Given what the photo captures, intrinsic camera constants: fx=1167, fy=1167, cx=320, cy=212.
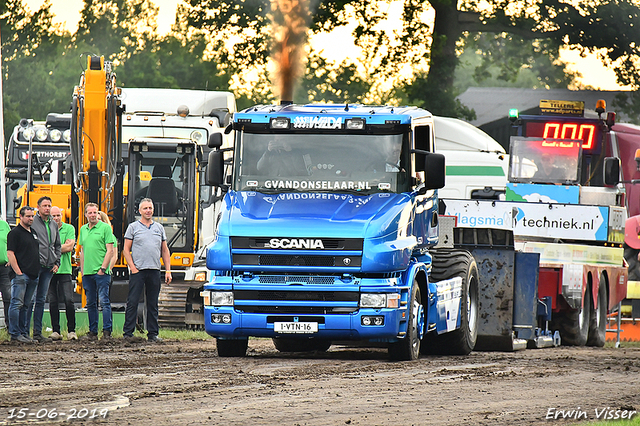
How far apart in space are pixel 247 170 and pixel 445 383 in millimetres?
3843

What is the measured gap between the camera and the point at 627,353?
1769 cm

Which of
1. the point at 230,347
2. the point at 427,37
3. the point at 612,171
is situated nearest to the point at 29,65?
the point at 427,37

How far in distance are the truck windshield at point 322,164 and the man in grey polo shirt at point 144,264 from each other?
320 cm

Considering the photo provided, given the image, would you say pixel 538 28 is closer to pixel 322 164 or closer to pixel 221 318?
pixel 322 164

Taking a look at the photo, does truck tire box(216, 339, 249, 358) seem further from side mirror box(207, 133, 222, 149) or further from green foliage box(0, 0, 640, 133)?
green foliage box(0, 0, 640, 133)

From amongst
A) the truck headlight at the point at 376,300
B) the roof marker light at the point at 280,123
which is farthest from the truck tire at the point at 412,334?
the roof marker light at the point at 280,123

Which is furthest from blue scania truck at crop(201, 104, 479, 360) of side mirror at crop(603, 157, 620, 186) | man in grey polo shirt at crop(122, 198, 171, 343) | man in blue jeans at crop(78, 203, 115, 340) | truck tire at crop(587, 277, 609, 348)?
side mirror at crop(603, 157, 620, 186)

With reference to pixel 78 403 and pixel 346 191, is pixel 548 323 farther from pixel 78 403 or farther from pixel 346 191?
pixel 78 403

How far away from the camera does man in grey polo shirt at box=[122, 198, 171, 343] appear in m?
16.6

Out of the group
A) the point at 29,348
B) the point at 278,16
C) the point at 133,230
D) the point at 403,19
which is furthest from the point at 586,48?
the point at 29,348

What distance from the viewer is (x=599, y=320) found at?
20438mm

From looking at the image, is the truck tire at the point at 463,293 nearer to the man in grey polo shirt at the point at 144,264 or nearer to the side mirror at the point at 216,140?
the side mirror at the point at 216,140

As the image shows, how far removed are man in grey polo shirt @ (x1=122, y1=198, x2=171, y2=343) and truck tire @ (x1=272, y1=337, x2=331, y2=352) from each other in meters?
2.02

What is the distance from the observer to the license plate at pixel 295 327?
13023 mm
